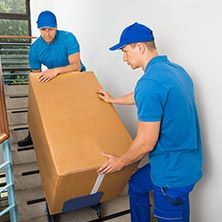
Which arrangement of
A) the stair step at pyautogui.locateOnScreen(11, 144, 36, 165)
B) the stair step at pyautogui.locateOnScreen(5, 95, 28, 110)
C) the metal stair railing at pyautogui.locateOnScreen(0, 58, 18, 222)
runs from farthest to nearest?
the stair step at pyautogui.locateOnScreen(5, 95, 28, 110) → the stair step at pyautogui.locateOnScreen(11, 144, 36, 165) → the metal stair railing at pyautogui.locateOnScreen(0, 58, 18, 222)

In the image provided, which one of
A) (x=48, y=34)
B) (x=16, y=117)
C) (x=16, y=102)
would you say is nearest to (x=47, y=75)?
(x=48, y=34)

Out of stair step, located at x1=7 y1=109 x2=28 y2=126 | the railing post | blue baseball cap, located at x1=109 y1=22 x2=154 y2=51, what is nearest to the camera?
blue baseball cap, located at x1=109 y1=22 x2=154 y2=51

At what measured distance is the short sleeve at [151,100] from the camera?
110cm

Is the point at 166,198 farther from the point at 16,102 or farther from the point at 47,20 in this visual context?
the point at 16,102

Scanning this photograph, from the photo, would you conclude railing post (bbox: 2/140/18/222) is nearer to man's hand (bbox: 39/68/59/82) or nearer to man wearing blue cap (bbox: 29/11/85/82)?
man's hand (bbox: 39/68/59/82)

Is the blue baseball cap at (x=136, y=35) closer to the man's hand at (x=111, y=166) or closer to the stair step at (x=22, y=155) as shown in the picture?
the man's hand at (x=111, y=166)

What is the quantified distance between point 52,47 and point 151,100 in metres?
1.18

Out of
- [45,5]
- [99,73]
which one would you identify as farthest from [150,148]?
[45,5]

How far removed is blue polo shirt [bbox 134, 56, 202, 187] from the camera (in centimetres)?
111

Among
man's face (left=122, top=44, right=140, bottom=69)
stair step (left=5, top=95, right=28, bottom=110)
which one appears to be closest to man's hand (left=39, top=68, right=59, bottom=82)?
man's face (left=122, top=44, right=140, bottom=69)

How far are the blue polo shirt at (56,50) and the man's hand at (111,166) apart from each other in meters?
1.02

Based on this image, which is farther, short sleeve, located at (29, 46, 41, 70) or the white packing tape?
short sleeve, located at (29, 46, 41, 70)

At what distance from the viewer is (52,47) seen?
2008 millimetres

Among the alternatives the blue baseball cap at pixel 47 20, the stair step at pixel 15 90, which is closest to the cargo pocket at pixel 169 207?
the blue baseball cap at pixel 47 20
